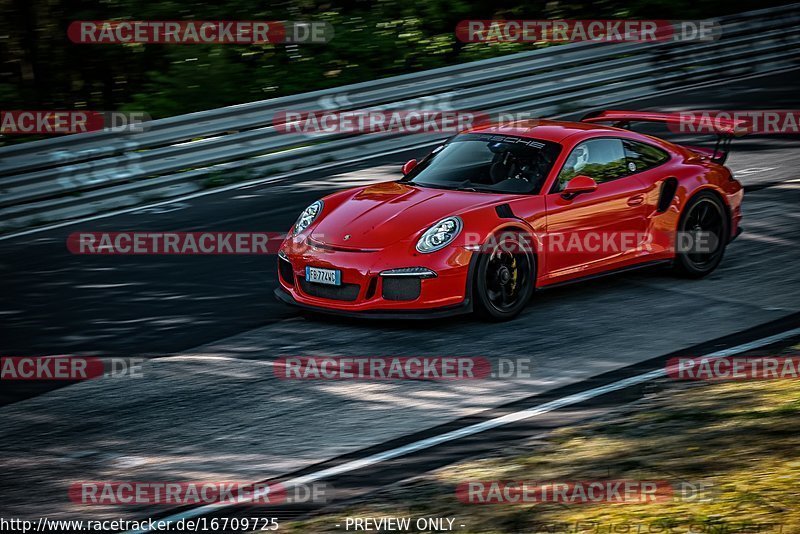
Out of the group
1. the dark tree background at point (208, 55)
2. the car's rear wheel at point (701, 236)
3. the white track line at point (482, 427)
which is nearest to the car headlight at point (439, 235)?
the white track line at point (482, 427)

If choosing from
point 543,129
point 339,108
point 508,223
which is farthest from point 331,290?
→ point 339,108

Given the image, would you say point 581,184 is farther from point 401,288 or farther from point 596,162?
point 401,288

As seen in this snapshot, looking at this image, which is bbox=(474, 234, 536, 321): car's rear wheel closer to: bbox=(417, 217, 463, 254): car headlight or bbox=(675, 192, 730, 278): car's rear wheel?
bbox=(417, 217, 463, 254): car headlight

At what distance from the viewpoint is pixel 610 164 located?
9641mm

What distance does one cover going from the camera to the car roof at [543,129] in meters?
9.54

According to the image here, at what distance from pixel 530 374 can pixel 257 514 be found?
2685mm

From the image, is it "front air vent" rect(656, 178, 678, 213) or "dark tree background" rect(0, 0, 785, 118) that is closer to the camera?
"front air vent" rect(656, 178, 678, 213)

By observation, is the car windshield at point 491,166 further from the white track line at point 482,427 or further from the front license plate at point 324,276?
the white track line at point 482,427

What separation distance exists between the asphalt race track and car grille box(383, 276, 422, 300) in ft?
1.11

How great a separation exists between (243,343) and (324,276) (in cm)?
82

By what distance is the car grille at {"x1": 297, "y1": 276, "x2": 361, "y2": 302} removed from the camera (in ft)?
28.4

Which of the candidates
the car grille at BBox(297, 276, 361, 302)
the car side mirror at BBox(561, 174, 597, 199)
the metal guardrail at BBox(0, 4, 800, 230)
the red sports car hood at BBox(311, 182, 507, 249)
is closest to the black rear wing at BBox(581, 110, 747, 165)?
the car side mirror at BBox(561, 174, 597, 199)

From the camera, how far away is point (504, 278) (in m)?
8.85

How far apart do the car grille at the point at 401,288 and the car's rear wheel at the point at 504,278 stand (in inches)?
18.9
